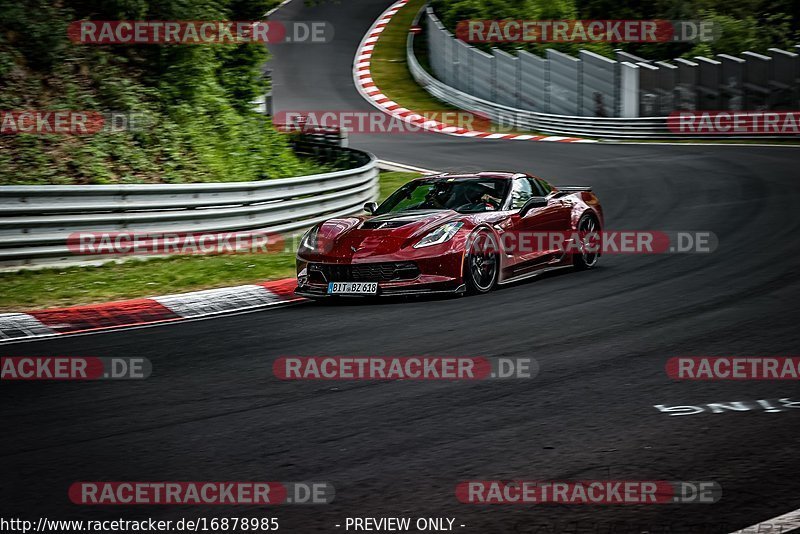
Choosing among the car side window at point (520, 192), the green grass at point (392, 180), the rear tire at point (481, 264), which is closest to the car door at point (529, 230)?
the car side window at point (520, 192)

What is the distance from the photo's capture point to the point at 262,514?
4.54 metres

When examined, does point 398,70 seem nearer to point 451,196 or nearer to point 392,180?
point 392,180

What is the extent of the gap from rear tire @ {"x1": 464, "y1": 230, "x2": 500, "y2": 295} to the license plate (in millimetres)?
952

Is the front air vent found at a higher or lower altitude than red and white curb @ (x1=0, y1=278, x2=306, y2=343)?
higher

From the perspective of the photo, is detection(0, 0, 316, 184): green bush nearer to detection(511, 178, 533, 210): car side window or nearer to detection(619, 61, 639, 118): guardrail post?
detection(511, 178, 533, 210): car side window

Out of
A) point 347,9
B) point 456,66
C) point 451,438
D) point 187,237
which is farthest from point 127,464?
point 347,9

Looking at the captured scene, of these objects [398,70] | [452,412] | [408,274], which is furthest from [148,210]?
[398,70]

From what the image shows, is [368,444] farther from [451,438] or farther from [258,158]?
[258,158]

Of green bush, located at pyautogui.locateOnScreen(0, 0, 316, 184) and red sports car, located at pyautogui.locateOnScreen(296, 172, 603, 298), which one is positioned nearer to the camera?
red sports car, located at pyautogui.locateOnScreen(296, 172, 603, 298)

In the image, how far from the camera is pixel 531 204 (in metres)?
11.5

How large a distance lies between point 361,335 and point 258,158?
11189mm

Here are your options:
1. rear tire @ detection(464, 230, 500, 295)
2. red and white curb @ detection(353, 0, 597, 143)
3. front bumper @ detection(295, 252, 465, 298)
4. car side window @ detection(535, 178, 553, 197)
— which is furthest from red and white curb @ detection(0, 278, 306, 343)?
red and white curb @ detection(353, 0, 597, 143)

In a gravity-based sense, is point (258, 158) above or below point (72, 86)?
below

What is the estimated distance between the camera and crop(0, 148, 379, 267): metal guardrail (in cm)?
1214
